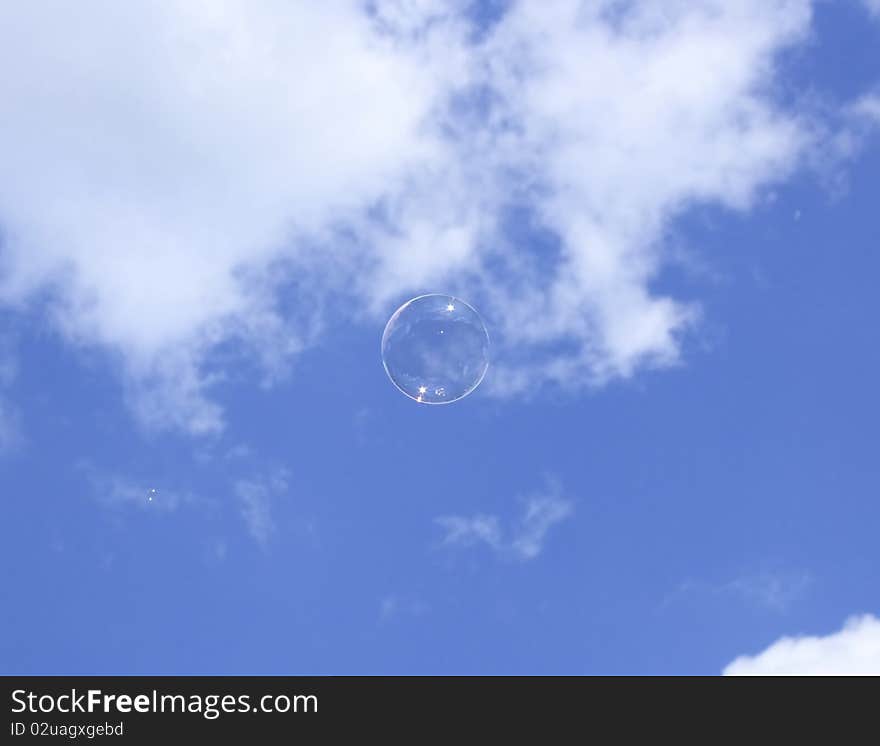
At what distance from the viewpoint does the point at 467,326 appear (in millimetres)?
24672
